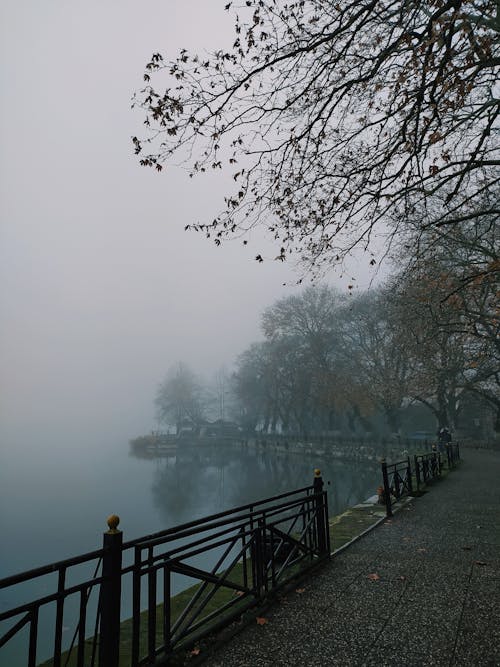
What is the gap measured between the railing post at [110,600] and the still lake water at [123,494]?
22.0 feet

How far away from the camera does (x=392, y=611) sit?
429 centimetres

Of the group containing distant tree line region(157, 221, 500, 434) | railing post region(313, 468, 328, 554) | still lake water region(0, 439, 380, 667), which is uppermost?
distant tree line region(157, 221, 500, 434)

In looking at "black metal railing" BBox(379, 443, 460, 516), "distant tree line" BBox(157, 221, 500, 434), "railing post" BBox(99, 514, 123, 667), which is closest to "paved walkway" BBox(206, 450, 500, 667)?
"railing post" BBox(99, 514, 123, 667)

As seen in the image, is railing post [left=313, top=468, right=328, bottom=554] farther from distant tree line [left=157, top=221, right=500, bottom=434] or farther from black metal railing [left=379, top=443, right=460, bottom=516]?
distant tree line [left=157, top=221, right=500, bottom=434]

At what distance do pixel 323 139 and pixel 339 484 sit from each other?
22.3 m

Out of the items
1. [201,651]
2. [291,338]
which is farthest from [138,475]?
[201,651]

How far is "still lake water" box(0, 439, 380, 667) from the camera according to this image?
620 inches

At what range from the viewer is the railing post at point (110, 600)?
3064 mm

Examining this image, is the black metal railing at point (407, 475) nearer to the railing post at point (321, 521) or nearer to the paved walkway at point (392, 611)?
the paved walkway at point (392, 611)

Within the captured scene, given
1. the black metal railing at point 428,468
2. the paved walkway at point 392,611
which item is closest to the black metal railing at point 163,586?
the paved walkway at point 392,611

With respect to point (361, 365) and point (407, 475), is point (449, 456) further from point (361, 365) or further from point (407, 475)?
point (361, 365)

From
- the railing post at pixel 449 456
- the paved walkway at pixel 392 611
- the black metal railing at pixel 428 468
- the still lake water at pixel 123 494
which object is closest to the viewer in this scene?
the paved walkway at pixel 392 611

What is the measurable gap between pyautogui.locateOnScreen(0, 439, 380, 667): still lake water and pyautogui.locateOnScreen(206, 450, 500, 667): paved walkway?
665cm

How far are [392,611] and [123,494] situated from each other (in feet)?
77.7
